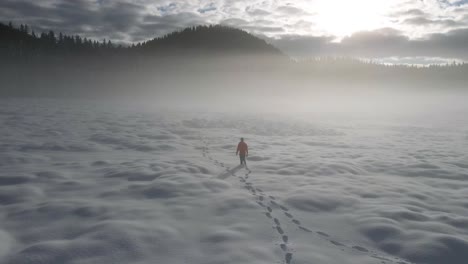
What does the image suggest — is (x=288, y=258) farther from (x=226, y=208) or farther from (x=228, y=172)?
(x=228, y=172)

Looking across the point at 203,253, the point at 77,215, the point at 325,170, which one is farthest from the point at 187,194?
the point at 325,170

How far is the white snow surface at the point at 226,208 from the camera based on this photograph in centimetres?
707

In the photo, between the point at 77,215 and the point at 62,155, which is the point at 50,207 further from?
the point at 62,155

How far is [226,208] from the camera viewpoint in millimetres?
9758

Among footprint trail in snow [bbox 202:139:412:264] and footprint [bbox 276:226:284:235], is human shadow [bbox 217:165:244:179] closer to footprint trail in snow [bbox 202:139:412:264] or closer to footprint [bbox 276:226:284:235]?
footprint trail in snow [bbox 202:139:412:264]

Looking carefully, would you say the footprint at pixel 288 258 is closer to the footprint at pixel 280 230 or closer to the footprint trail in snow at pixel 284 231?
the footprint trail in snow at pixel 284 231

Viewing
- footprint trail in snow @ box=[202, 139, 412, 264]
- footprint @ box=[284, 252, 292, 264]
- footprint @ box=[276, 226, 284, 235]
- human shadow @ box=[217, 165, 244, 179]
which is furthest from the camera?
human shadow @ box=[217, 165, 244, 179]

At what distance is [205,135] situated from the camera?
1157 inches

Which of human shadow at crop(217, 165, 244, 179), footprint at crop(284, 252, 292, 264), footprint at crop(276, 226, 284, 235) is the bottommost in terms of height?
footprint at crop(284, 252, 292, 264)

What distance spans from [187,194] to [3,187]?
6.68 m

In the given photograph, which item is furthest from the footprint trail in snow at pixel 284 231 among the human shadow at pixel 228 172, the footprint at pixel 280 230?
the human shadow at pixel 228 172

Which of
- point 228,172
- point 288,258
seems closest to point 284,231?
point 288,258

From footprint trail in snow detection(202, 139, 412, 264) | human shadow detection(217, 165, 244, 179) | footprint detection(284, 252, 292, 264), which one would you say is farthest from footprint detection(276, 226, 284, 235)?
human shadow detection(217, 165, 244, 179)

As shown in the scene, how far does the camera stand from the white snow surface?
23.2 ft
